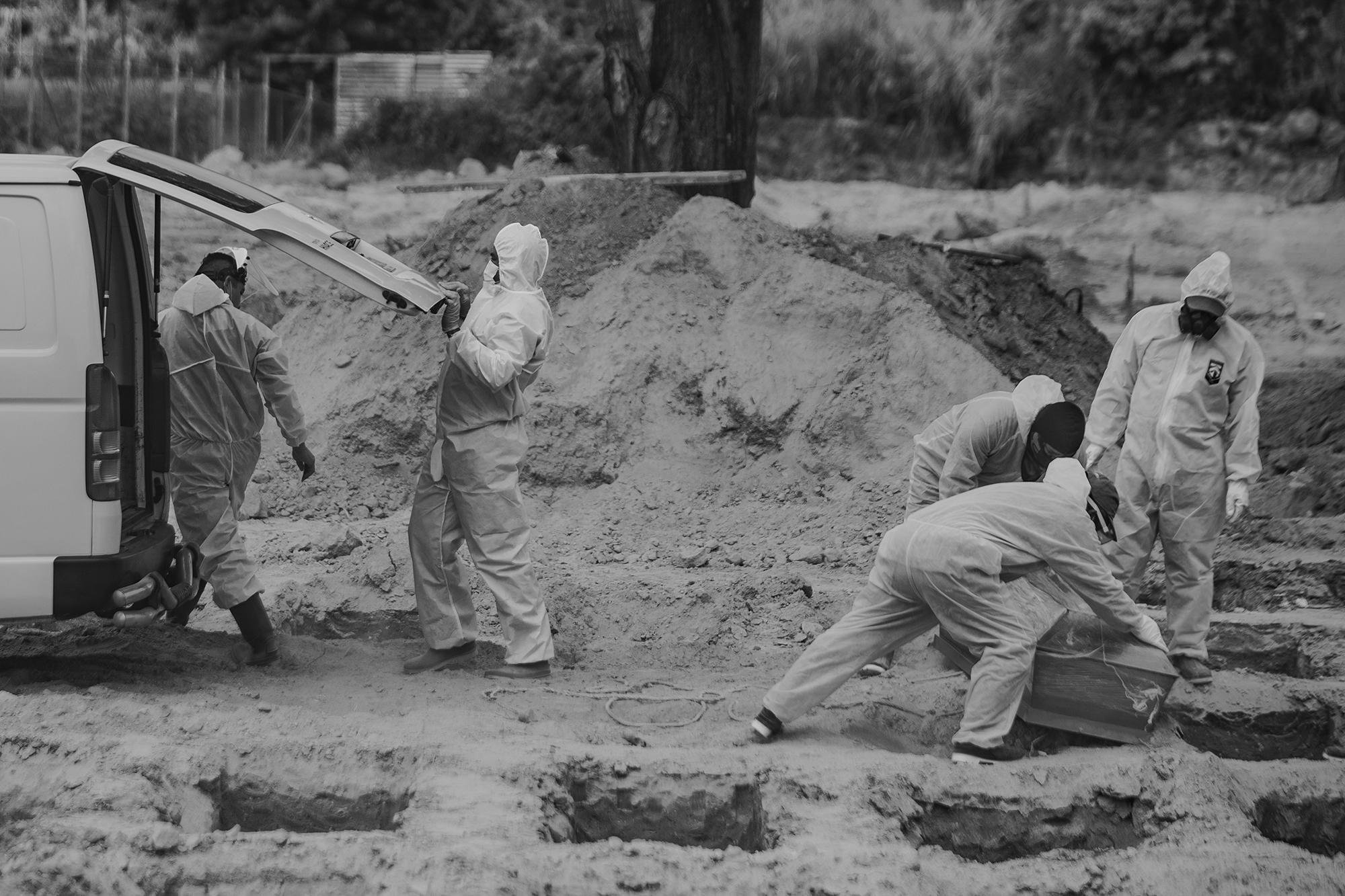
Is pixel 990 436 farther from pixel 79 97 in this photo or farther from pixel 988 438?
pixel 79 97

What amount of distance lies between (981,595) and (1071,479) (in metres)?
0.58

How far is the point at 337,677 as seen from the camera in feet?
18.7

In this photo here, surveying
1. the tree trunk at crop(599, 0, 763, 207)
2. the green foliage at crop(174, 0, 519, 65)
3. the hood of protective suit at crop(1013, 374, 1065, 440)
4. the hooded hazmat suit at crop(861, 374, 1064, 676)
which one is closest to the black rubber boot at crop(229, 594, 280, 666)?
the hooded hazmat suit at crop(861, 374, 1064, 676)

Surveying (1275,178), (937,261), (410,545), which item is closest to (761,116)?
(1275,178)

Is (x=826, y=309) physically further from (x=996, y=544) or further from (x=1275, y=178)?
(x=1275, y=178)

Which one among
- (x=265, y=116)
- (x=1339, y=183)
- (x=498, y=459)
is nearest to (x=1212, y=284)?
(x=498, y=459)

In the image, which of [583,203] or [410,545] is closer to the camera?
[410,545]

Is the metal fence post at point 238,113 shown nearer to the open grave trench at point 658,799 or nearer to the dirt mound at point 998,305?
the dirt mound at point 998,305

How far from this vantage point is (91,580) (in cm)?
480

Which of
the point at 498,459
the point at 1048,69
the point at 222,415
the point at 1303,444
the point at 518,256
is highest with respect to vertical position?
the point at 1048,69

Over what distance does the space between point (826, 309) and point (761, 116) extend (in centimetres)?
1235

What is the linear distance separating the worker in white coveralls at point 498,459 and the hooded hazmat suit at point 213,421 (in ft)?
2.67

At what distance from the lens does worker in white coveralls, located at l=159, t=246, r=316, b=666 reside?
559cm

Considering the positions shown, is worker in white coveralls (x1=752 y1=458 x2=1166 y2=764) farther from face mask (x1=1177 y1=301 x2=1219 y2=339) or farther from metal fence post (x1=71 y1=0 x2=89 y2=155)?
metal fence post (x1=71 y1=0 x2=89 y2=155)
